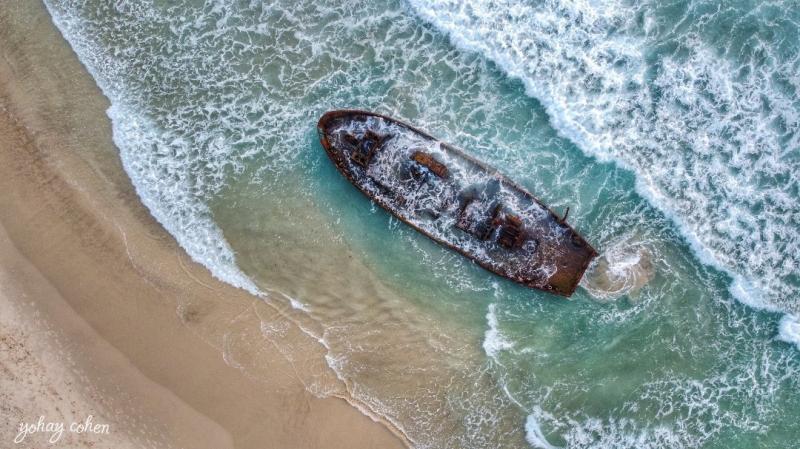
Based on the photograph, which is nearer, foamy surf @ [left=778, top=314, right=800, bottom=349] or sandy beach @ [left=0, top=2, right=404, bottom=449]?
sandy beach @ [left=0, top=2, right=404, bottom=449]

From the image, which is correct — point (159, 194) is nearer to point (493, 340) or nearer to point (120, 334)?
point (120, 334)

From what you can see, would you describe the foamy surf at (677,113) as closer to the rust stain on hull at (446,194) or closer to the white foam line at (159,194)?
the rust stain on hull at (446,194)

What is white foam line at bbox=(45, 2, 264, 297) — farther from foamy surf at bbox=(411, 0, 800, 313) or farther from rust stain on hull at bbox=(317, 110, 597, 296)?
foamy surf at bbox=(411, 0, 800, 313)

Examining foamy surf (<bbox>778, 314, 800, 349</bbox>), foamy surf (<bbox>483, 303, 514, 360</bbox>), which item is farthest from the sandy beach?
foamy surf (<bbox>778, 314, 800, 349</bbox>)

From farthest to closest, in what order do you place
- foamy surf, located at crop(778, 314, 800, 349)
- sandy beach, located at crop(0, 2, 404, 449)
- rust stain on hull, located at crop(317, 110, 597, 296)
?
foamy surf, located at crop(778, 314, 800, 349) → rust stain on hull, located at crop(317, 110, 597, 296) → sandy beach, located at crop(0, 2, 404, 449)

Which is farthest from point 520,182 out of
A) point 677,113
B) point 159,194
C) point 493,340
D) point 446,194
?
point 159,194

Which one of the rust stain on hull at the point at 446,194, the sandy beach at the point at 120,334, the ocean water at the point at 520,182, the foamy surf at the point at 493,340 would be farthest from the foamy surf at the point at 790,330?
the sandy beach at the point at 120,334
